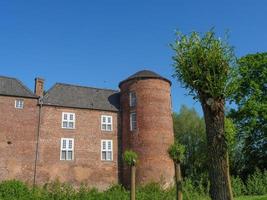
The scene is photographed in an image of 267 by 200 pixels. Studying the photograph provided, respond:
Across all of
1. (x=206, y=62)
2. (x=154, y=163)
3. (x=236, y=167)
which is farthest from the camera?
(x=236, y=167)

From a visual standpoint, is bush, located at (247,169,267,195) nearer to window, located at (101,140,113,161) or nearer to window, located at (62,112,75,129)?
window, located at (101,140,113,161)

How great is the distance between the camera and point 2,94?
30500 mm

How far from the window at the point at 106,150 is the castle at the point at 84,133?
0.09 metres

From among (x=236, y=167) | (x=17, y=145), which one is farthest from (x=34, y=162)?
(x=236, y=167)

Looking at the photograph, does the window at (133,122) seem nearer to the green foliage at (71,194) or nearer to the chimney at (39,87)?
the green foliage at (71,194)

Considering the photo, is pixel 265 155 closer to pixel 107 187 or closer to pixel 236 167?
pixel 236 167

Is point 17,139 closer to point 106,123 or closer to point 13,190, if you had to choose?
point 13,190

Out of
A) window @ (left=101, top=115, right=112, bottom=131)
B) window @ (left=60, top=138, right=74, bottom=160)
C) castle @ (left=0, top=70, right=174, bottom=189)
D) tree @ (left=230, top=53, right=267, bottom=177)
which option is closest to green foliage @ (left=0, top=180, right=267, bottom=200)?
castle @ (left=0, top=70, right=174, bottom=189)

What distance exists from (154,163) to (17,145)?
11957 mm

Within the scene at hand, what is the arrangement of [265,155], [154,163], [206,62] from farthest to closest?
[265,155]
[154,163]
[206,62]

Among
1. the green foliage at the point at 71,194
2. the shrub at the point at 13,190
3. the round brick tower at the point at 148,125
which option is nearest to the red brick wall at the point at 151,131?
the round brick tower at the point at 148,125

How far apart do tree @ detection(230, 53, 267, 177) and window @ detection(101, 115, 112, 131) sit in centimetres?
1192

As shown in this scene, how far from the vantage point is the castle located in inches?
1191

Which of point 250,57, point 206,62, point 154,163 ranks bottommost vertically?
point 154,163
